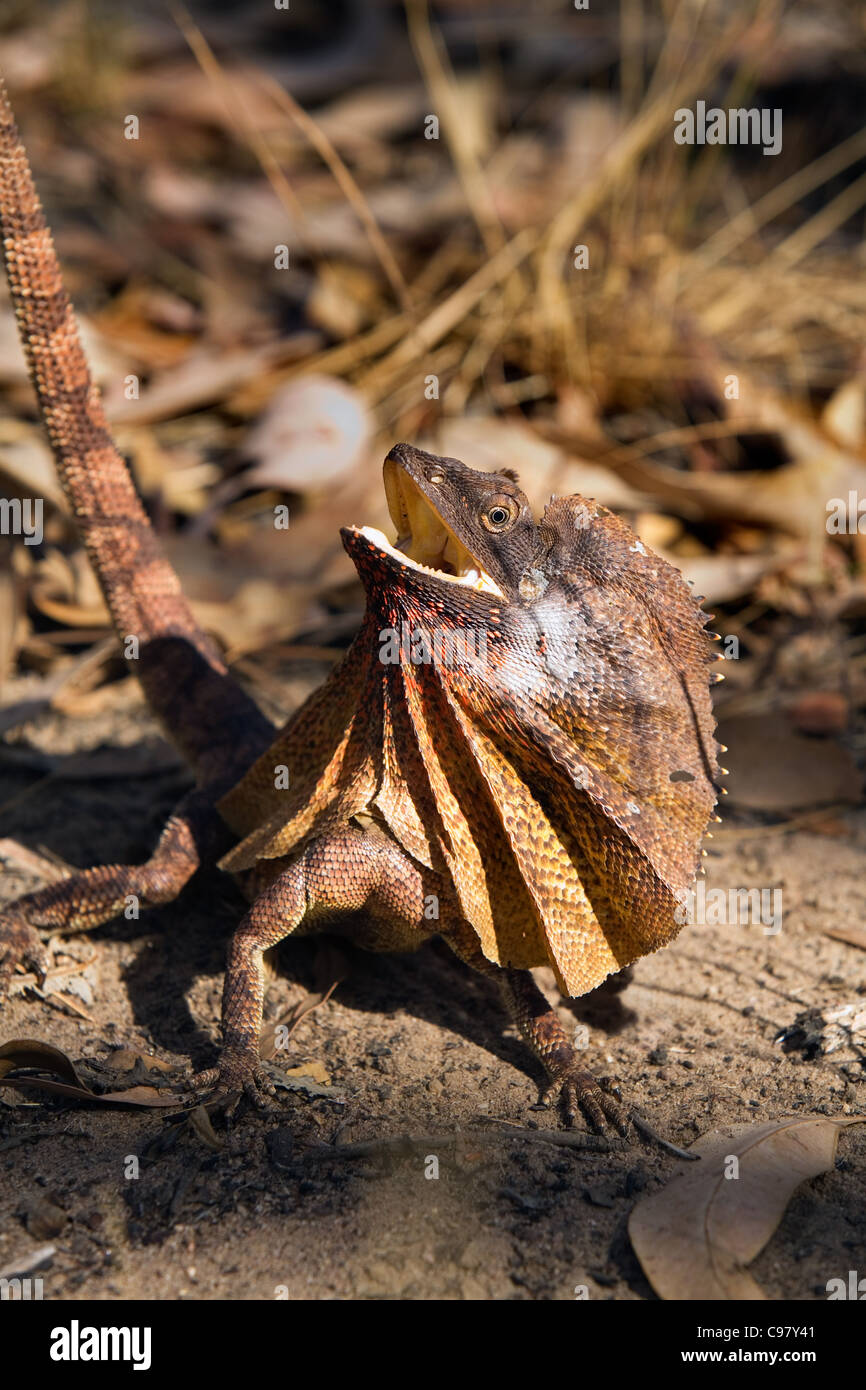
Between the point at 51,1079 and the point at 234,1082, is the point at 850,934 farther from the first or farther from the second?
the point at 51,1079

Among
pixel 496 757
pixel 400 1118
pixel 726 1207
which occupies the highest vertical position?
pixel 496 757

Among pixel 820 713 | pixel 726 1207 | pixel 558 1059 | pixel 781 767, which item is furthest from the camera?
pixel 820 713

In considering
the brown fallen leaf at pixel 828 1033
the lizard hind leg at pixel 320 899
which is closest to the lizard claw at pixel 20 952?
the lizard hind leg at pixel 320 899

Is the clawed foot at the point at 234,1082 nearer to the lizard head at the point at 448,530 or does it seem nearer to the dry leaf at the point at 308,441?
the lizard head at the point at 448,530

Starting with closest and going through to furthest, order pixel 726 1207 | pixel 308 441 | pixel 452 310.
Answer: pixel 726 1207 → pixel 308 441 → pixel 452 310

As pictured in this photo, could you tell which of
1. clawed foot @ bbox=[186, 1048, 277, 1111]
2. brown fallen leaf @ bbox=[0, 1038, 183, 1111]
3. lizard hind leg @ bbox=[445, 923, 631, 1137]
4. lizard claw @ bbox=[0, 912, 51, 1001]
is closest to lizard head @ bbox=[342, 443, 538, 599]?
lizard hind leg @ bbox=[445, 923, 631, 1137]

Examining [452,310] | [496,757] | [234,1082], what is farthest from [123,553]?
[452,310]

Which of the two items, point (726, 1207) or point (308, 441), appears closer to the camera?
point (726, 1207)
